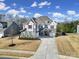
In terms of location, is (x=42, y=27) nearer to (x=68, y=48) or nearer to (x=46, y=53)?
(x=68, y=48)

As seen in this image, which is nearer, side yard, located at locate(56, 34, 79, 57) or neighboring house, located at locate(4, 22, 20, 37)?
side yard, located at locate(56, 34, 79, 57)

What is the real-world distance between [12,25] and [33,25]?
283 inches

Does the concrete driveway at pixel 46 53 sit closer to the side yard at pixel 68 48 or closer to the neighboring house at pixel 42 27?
the side yard at pixel 68 48

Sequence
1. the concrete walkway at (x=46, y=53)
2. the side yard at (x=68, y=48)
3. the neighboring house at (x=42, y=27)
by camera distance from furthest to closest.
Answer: the neighboring house at (x=42, y=27)
the side yard at (x=68, y=48)
the concrete walkway at (x=46, y=53)

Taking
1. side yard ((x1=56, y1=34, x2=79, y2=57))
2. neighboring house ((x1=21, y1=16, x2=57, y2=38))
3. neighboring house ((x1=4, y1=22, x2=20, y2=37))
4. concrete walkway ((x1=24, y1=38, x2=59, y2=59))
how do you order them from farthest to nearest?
neighboring house ((x1=21, y1=16, x2=57, y2=38)) < neighboring house ((x1=4, y1=22, x2=20, y2=37)) < side yard ((x1=56, y1=34, x2=79, y2=57)) < concrete walkway ((x1=24, y1=38, x2=59, y2=59))

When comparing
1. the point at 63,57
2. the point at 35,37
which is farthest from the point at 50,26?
the point at 63,57

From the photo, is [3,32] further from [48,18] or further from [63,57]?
[63,57]

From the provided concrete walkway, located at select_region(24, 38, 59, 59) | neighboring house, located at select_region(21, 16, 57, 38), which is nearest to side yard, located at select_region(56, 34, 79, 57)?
concrete walkway, located at select_region(24, 38, 59, 59)

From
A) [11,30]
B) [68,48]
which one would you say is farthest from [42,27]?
[68,48]

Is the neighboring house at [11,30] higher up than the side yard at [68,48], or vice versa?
the neighboring house at [11,30]

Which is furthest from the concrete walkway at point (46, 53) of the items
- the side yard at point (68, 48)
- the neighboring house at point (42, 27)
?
the neighboring house at point (42, 27)

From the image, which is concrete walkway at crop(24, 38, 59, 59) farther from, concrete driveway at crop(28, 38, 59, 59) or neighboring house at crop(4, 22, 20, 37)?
neighboring house at crop(4, 22, 20, 37)

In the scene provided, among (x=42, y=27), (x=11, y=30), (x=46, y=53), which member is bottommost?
(x=46, y=53)

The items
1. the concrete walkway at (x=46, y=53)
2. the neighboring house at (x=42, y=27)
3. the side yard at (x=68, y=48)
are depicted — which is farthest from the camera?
the neighboring house at (x=42, y=27)
